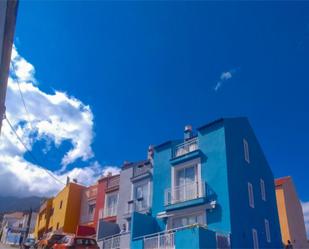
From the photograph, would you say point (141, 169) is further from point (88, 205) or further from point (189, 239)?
point (189, 239)

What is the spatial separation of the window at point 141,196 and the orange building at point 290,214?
14020mm

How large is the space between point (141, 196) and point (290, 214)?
16.1 m

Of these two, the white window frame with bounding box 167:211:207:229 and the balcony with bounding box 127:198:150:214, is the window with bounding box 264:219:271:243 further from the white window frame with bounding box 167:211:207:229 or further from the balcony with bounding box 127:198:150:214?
the balcony with bounding box 127:198:150:214

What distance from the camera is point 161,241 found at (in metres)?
19.4

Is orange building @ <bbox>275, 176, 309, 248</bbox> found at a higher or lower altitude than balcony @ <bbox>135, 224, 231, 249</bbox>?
higher

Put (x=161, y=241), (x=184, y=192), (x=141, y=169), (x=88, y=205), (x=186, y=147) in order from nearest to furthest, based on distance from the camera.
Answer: (x=161, y=241) < (x=184, y=192) < (x=186, y=147) < (x=141, y=169) < (x=88, y=205)

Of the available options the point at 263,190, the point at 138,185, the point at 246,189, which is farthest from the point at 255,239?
the point at 138,185

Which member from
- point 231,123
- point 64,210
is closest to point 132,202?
point 231,123

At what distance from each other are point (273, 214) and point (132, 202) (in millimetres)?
11489

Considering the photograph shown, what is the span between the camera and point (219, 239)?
18594 mm

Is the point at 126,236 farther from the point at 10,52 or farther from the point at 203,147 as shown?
the point at 10,52

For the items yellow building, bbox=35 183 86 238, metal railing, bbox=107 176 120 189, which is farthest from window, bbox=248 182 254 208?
yellow building, bbox=35 183 86 238

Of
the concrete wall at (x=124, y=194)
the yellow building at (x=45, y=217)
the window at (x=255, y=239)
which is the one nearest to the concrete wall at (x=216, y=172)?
the window at (x=255, y=239)

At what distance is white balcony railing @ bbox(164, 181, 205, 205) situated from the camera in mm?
21984
